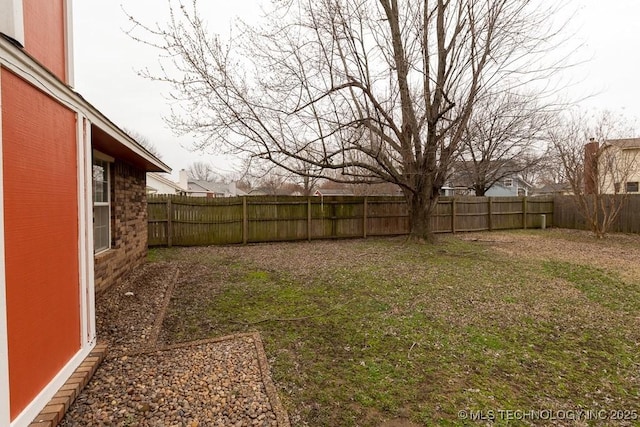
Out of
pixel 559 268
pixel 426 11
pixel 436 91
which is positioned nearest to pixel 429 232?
pixel 559 268

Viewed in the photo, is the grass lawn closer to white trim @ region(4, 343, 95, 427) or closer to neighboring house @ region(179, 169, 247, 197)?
white trim @ region(4, 343, 95, 427)

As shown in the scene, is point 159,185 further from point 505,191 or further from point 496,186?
point 505,191

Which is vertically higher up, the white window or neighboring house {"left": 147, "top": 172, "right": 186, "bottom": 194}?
neighboring house {"left": 147, "top": 172, "right": 186, "bottom": 194}

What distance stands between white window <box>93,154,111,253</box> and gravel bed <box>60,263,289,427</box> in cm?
165

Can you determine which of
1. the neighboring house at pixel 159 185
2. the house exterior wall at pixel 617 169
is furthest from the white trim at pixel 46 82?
the neighboring house at pixel 159 185

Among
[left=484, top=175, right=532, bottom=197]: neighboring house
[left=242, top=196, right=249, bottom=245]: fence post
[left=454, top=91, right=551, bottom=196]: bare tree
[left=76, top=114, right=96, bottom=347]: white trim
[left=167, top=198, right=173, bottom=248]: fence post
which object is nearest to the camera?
[left=76, top=114, right=96, bottom=347]: white trim

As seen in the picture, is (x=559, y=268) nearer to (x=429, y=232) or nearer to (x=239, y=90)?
(x=429, y=232)

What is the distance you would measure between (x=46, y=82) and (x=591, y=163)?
15.3m

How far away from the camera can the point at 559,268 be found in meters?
6.88

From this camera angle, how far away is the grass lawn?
2.38 metres

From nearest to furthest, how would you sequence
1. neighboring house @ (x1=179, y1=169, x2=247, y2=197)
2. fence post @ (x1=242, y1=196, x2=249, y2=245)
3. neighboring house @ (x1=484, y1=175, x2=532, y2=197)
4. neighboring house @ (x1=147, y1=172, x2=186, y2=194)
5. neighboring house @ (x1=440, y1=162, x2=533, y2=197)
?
1. fence post @ (x1=242, y1=196, x2=249, y2=245)
2. neighboring house @ (x1=440, y1=162, x2=533, y2=197)
3. neighboring house @ (x1=147, y1=172, x2=186, y2=194)
4. neighboring house @ (x1=484, y1=175, x2=532, y2=197)
5. neighboring house @ (x1=179, y1=169, x2=247, y2=197)

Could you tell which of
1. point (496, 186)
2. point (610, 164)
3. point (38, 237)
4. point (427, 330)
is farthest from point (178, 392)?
point (496, 186)

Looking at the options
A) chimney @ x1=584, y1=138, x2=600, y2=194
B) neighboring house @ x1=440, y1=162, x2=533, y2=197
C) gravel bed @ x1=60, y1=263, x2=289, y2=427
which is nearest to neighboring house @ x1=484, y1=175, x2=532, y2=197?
neighboring house @ x1=440, y1=162, x2=533, y2=197

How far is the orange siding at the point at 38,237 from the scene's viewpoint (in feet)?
5.95
